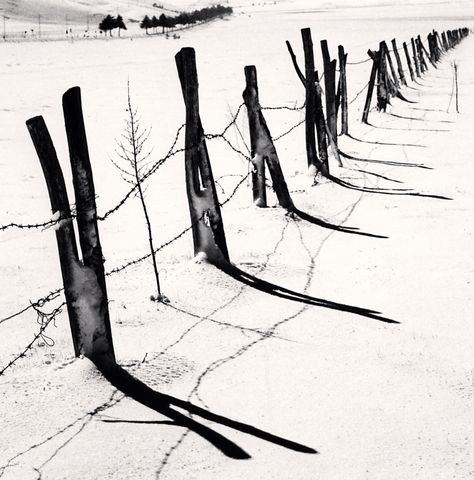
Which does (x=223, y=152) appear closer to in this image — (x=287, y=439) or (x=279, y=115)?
(x=279, y=115)

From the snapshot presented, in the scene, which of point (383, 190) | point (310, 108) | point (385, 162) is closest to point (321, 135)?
point (310, 108)

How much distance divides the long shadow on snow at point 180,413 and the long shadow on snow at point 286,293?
157 cm

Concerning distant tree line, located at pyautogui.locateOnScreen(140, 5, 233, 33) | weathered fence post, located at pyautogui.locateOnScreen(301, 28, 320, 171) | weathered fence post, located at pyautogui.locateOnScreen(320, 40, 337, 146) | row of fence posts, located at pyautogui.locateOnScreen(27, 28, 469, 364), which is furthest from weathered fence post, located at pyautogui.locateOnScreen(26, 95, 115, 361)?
distant tree line, located at pyautogui.locateOnScreen(140, 5, 233, 33)

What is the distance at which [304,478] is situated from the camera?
291cm

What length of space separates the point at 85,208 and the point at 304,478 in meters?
1.83

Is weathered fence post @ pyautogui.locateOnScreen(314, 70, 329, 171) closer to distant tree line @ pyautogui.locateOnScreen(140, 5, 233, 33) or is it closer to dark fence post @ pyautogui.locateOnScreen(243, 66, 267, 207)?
dark fence post @ pyautogui.locateOnScreen(243, 66, 267, 207)

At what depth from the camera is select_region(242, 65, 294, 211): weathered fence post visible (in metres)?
6.63

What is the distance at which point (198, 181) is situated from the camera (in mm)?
5336

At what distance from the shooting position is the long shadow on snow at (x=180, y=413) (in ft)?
10.3

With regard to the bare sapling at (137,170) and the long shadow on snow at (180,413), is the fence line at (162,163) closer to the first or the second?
the bare sapling at (137,170)

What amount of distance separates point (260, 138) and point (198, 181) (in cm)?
165

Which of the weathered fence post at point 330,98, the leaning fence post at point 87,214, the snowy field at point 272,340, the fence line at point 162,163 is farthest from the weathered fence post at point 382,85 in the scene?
the leaning fence post at point 87,214

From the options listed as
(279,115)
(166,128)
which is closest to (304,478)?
(166,128)

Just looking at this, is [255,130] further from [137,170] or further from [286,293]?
[286,293]
